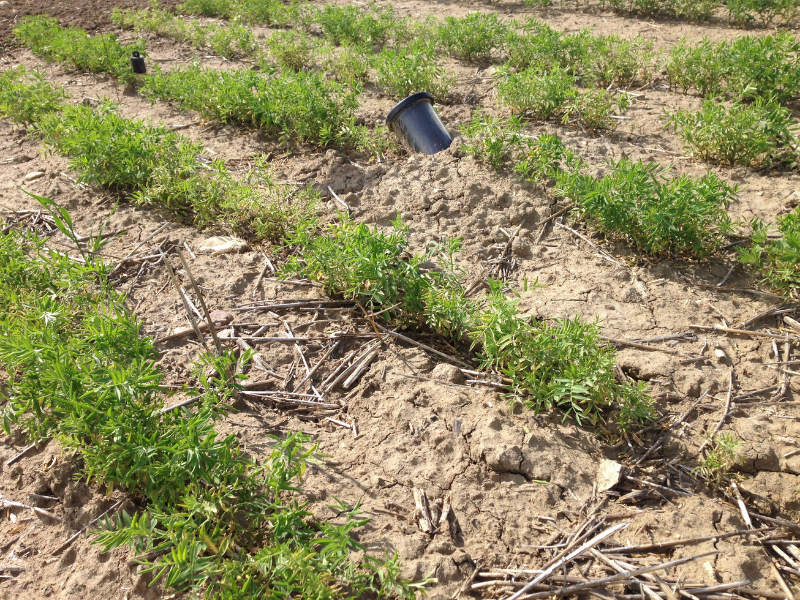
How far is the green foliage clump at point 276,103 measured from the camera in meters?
4.84

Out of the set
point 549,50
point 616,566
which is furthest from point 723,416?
point 549,50

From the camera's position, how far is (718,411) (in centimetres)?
275

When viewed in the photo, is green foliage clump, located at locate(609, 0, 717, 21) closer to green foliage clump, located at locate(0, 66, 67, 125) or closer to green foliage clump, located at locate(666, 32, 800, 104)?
green foliage clump, located at locate(666, 32, 800, 104)

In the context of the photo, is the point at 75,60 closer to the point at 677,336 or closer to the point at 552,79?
the point at 552,79

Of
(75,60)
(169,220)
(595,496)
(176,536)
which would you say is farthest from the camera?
(75,60)

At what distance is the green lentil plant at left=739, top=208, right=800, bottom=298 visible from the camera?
3.20 meters

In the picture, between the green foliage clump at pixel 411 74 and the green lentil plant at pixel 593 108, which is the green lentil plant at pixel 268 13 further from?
the green lentil plant at pixel 593 108

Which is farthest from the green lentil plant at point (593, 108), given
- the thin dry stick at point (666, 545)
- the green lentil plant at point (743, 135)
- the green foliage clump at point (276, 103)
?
the thin dry stick at point (666, 545)

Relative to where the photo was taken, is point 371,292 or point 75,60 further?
point 75,60

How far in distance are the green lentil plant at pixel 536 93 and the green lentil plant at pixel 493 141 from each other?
0.54 m

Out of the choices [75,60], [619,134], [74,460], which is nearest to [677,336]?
[619,134]

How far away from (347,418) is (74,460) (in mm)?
1215

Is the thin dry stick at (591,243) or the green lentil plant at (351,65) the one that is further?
the green lentil plant at (351,65)

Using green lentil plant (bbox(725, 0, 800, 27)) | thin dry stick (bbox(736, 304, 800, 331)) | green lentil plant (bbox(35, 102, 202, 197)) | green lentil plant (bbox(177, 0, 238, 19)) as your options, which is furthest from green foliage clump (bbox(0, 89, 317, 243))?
green lentil plant (bbox(725, 0, 800, 27))
